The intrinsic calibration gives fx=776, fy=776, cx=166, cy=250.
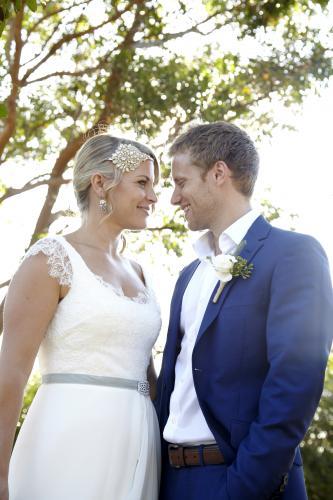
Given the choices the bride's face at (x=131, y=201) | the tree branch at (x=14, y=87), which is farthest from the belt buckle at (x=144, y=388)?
the tree branch at (x=14, y=87)

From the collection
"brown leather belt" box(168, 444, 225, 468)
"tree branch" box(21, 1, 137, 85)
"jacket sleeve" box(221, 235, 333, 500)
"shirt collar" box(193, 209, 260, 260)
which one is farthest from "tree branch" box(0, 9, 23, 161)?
"jacket sleeve" box(221, 235, 333, 500)

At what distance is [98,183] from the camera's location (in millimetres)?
4555

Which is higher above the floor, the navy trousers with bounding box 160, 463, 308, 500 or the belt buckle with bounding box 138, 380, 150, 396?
the belt buckle with bounding box 138, 380, 150, 396

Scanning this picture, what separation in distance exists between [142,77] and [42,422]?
5219mm

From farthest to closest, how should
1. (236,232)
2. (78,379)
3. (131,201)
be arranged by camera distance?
(131,201)
(78,379)
(236,232)

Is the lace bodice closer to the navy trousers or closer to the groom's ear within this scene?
the navy trousers

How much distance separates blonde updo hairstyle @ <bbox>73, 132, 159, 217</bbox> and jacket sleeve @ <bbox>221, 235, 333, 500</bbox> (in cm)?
147

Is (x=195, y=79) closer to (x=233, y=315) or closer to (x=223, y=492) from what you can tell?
(x=233, y=315)

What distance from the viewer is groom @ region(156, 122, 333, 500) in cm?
328

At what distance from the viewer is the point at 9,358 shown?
3.80m

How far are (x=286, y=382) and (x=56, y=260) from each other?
1442mm

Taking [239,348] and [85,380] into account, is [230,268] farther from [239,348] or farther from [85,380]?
[85,380]

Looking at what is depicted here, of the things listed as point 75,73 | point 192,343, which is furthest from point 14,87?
point 192,343

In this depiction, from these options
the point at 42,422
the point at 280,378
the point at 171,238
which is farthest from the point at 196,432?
the point at 171,238
